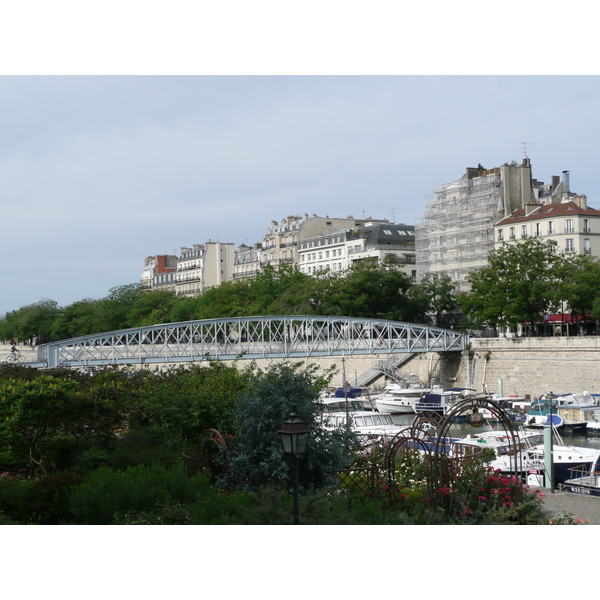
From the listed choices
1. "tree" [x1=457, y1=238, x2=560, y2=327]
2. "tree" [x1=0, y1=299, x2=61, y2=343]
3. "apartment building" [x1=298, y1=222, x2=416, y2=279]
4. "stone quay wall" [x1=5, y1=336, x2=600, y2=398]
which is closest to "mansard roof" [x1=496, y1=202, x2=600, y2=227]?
"tree" [x1=457, y1=238, x2=560, y2=327]

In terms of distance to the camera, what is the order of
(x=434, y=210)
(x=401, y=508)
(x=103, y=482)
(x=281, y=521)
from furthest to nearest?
1. (x=434, y=210)
2. (x=401, y=508)
3. (x=103, y=482)
4. (x=281, y=521)

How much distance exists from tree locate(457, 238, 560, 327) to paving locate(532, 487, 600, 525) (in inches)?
1309

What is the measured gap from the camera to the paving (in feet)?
45.3

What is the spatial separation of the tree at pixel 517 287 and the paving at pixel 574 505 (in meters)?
33.2

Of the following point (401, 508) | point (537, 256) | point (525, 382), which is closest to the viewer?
point (401, 508)

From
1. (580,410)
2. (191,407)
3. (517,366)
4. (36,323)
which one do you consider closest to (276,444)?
(191,407)

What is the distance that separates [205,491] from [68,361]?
4806 cm

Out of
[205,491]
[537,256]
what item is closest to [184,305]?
[537,256]

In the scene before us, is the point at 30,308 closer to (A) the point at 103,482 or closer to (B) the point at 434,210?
(B) the point at 434,210

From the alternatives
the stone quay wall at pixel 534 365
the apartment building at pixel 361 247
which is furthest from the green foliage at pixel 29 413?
the apartment building at pixel 361 247

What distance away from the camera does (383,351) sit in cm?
5391

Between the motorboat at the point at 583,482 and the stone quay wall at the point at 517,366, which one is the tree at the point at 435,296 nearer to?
the stone quay wall at the point at 517,366

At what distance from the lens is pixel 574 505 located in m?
15.0

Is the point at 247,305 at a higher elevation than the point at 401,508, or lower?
higher
